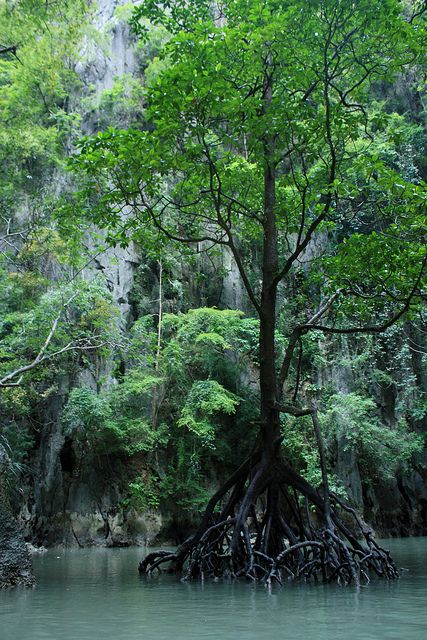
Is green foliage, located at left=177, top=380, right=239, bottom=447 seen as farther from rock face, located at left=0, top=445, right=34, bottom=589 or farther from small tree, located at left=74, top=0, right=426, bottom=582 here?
rock face, located at left=0, top=445, right=34, bottom=589

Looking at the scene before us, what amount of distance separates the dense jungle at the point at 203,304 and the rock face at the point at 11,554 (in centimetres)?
2

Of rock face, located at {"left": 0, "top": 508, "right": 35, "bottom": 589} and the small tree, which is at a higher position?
the small tree

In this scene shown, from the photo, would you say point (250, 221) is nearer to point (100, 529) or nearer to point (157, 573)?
point (157, 573)

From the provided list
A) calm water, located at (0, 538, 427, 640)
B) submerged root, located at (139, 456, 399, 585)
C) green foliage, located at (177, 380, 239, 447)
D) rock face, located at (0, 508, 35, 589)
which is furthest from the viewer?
green foliage, located at (177, 380, 239, 447)

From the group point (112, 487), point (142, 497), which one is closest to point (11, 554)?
point (142, 497)

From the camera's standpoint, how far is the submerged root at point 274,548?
25.6 feet

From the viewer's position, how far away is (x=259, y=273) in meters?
23.8

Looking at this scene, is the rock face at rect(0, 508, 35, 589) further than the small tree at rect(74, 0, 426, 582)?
No

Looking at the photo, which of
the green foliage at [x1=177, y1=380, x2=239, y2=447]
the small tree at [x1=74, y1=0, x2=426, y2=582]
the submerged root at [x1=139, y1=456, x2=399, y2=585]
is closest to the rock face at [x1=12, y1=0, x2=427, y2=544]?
the green foliage at [x1=177, y1=380, x2=239, y2=447]

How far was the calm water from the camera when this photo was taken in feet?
14.6

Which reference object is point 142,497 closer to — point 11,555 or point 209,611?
point 11,555

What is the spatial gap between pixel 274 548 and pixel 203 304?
14.9m

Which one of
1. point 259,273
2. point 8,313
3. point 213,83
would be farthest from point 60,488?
point 213,83

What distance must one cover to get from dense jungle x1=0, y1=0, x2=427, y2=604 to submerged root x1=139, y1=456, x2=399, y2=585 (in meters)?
0.04
